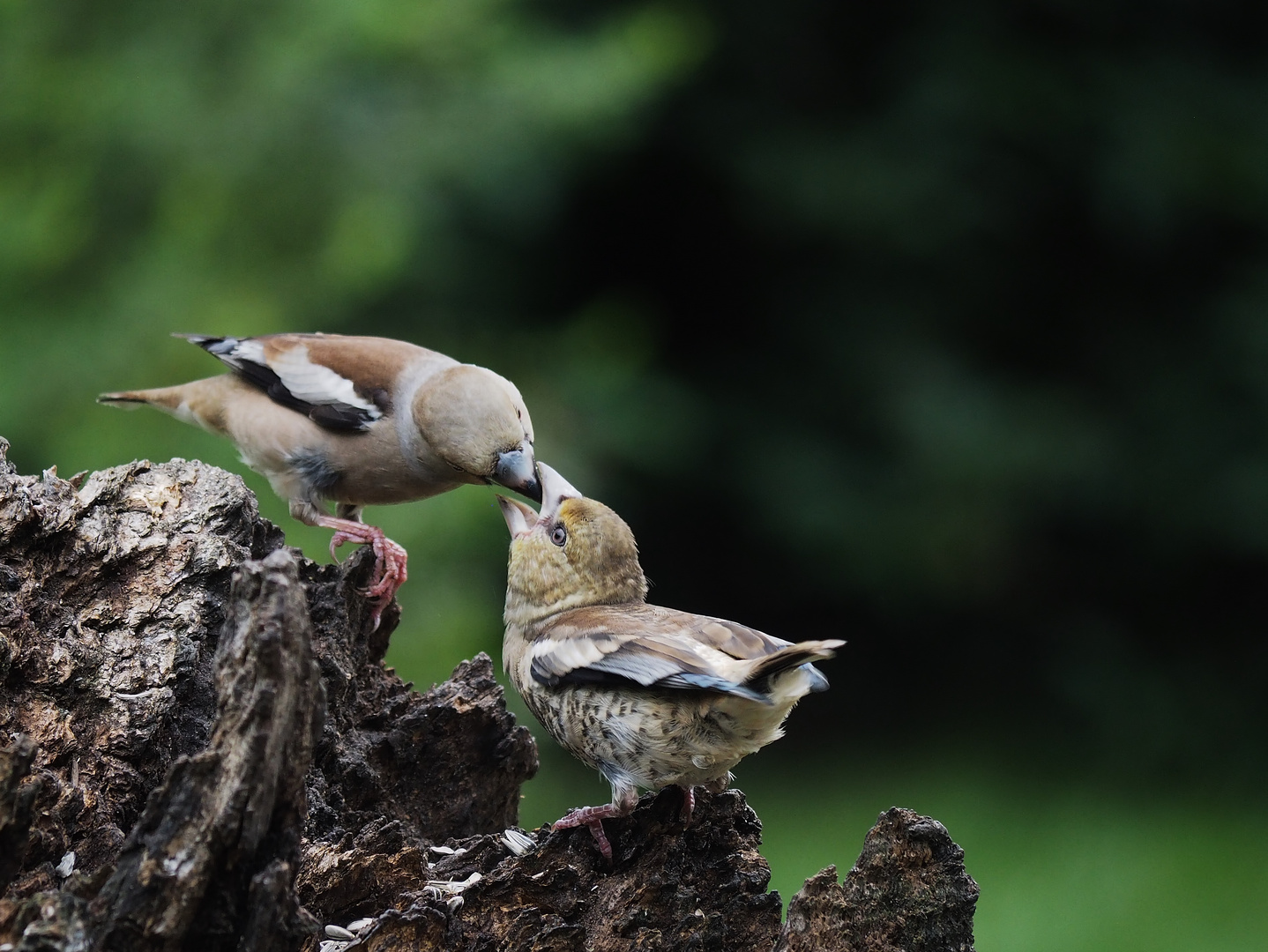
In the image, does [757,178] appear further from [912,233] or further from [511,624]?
[511,624]

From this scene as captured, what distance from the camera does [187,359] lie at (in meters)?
7.32

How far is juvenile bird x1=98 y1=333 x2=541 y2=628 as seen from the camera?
4.95 m

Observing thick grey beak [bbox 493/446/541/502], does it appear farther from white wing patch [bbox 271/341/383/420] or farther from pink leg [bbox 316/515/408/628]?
white wing patch [bbox 271/341/383/420]

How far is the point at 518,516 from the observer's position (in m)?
4.59

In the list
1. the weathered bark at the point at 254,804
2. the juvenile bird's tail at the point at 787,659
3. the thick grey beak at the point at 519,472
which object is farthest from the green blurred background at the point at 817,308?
the juvenile bird's tail at the point at 787,659

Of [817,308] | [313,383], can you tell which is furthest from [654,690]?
[817,308]

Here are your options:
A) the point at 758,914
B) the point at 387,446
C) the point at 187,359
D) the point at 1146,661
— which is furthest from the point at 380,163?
the point at 1146,661

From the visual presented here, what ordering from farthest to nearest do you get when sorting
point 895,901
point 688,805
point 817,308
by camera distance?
1. point 817,308
2. point 688,805
3. point 895,901

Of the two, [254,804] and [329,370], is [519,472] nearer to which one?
[329,370]

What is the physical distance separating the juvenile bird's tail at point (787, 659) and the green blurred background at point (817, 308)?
383 centimetres

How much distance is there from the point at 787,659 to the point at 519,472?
1.91 m

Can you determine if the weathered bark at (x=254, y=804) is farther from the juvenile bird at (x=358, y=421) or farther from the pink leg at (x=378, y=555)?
the juvenile bird at (x=358, y=421)

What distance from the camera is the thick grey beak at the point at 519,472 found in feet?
15.9

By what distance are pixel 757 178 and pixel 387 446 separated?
5.92 meters
